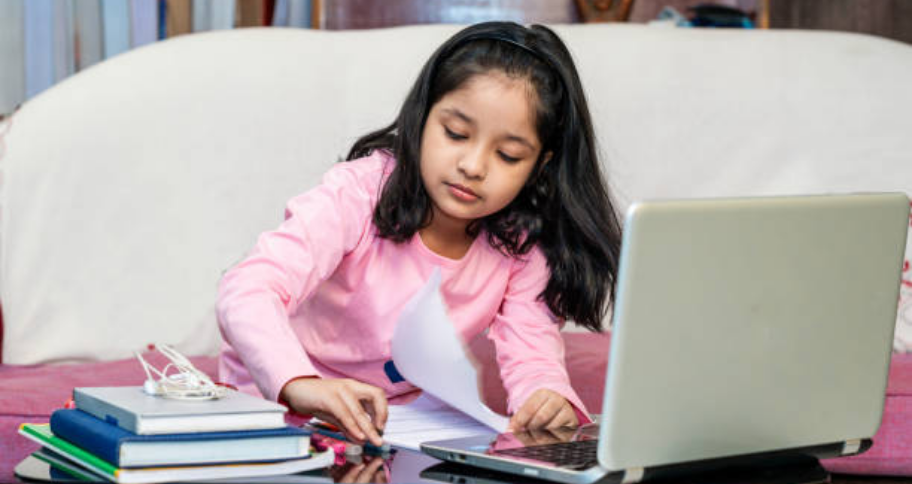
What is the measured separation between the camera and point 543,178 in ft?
4.55

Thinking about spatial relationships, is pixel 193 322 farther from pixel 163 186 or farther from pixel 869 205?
pixel 869 205

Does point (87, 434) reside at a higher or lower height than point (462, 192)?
lower

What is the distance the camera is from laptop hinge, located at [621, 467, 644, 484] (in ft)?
2.48

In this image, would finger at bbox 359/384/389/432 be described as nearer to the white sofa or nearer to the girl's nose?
the girl's nose

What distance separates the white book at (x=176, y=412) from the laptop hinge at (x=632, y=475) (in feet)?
0.79

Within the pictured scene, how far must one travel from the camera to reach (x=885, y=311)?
0.87 m

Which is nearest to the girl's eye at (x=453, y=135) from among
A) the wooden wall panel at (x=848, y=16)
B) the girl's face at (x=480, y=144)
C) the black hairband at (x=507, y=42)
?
the girl's face at (x=480, y=144)

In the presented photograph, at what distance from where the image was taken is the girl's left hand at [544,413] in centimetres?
106

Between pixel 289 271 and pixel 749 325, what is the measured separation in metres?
0.53

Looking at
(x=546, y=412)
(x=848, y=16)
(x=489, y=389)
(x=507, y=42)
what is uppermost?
(x=848, y=16)

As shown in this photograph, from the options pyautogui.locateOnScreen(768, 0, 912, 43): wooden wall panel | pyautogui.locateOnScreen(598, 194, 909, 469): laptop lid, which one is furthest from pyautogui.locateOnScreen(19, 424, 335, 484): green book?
pyautogui.locateOnScreen(768, 0, 912, 43): wooden wall panel

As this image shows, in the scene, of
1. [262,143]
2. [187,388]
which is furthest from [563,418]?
[262,143]

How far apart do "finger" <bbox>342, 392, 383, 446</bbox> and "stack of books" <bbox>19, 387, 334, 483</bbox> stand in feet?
0.27

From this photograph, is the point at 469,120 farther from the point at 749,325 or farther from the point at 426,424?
the point at 749,325
